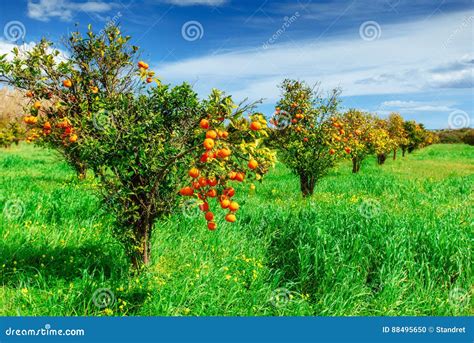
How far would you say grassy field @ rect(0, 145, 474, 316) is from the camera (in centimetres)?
580

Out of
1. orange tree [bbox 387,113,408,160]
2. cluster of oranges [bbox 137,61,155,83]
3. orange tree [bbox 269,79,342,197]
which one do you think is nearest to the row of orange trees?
cluster of oranges [bbox 137,61,155,83]

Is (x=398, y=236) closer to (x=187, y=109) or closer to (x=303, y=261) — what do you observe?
(x=303, y=261)

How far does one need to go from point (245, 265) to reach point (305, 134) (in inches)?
306

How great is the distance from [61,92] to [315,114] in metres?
9.72

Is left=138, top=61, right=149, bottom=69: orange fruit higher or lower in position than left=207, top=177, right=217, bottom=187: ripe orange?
higher

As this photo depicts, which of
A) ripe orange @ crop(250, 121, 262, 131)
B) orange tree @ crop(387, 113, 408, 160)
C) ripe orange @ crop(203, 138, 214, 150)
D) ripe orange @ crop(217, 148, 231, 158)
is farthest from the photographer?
orange tree @ crop(387, 113, 408, 160)

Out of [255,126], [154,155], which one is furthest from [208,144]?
[154,155]

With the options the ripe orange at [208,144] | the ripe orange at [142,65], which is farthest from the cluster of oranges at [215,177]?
the ripe orange at [142,65]

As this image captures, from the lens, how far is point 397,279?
6605 millimetres

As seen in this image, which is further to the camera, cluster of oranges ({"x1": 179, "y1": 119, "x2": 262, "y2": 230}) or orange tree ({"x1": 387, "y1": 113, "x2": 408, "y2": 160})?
orange tree ({"x1": 387, "y1": 113, "x2": 408, "y2": 160})

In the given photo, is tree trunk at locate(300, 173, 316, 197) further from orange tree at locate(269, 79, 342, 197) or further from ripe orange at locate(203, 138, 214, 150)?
ripe orange at locate(203, 138, 214, 150)

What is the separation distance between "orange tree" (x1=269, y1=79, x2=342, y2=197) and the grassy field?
5018 mm

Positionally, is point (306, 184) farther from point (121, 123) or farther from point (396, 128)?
point (396, 128)

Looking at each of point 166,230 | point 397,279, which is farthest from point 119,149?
point 397,279
